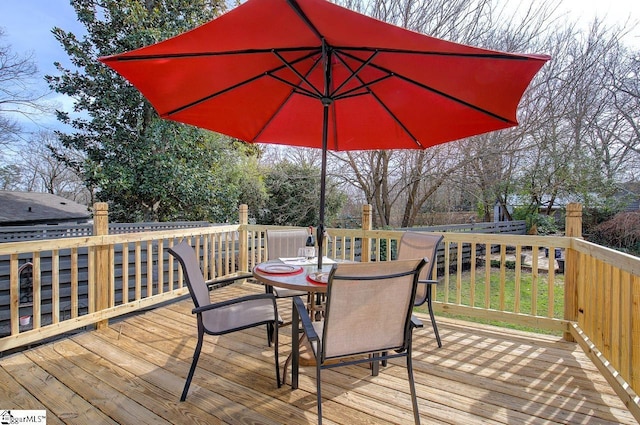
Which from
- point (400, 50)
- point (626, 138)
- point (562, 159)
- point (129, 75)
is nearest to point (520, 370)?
point (400, 50)

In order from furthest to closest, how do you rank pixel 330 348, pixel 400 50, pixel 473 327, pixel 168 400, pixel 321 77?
pixel 473 327, pixel 321 77, pixel 168 400, pixel 400 50, pixel 330 348

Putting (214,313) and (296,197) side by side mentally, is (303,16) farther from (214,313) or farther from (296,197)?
(296,197)

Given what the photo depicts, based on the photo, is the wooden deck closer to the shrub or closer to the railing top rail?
the railing top rail

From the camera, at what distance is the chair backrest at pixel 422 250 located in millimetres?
2877

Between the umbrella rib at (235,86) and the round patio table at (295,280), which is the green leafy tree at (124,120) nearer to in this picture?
the umbrella rib at (235,86)

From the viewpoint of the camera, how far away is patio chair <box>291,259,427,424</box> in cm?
169

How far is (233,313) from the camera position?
2.46 meters

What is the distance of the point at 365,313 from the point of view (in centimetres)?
177

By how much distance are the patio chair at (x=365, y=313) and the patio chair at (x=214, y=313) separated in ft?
1.75

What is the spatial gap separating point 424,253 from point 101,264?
311 cm

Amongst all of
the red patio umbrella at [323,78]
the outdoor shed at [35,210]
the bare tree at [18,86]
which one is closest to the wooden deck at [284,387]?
the red patio umbrella at [323,78]

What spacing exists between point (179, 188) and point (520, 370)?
758cm

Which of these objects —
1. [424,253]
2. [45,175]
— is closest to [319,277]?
[424,253]

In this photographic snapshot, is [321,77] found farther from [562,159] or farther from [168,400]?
[562,159]
